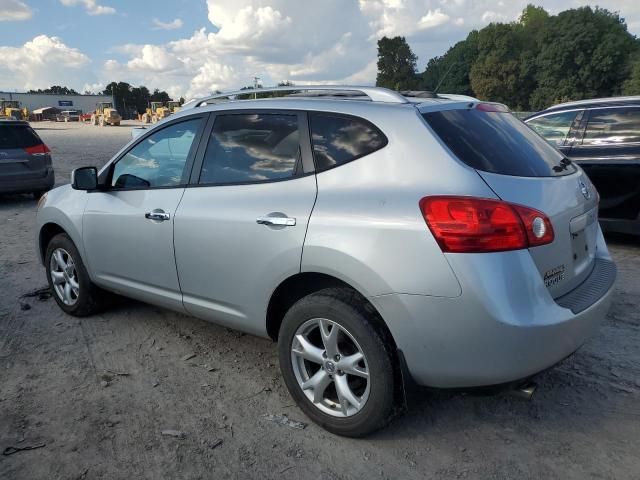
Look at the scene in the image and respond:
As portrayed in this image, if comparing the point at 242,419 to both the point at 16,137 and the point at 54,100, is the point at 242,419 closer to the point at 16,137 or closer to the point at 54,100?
the point at 16,137

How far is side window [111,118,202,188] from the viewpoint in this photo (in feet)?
12.0

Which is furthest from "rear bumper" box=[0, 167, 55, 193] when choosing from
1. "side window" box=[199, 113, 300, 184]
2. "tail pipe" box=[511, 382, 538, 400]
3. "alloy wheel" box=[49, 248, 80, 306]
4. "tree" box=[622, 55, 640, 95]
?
"tree" box=[622, 55, 640, 95]

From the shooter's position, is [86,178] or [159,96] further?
[159,96]

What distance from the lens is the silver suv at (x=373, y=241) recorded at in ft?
7.78

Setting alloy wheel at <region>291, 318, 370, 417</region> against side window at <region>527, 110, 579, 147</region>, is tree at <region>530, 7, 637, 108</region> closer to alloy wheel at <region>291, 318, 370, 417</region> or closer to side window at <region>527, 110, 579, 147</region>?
side window at <region>527, 110, 579, 147</region>

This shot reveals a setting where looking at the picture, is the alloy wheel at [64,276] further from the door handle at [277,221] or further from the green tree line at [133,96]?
the green tree line at [133,96]

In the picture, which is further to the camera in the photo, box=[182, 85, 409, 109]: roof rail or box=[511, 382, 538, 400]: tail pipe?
box=[182, 85, 409, 109]: roof rail

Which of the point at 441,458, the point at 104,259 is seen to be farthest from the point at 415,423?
the point at 104,259

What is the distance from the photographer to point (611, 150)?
6.26 meters

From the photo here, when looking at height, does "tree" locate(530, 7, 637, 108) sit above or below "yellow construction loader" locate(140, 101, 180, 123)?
above

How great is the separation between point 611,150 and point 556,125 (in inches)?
33.4

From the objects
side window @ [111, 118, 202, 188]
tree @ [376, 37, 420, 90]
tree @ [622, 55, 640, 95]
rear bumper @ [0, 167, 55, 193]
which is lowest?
rear bumper @ [0, 167, 55, 193]

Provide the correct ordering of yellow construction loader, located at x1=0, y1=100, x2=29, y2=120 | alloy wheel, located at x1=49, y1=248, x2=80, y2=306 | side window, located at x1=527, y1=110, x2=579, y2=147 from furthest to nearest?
yellow construction loader, located at x1=0, y1=100, x2=29, y2=120
side window, located at x1=527, y1=110, x2=579, y2=147
alloy wheel, located at x1=49, y1=248, x2=80, y2=306

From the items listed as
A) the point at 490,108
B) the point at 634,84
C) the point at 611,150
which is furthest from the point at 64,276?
the point at 634,84
